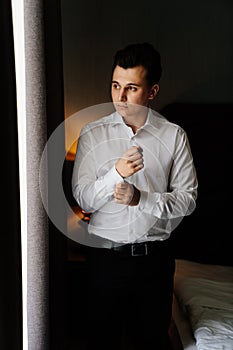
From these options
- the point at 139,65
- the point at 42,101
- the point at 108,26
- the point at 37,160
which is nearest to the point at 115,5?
the point at 108,26

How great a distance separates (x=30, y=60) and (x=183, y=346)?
28.2 inches

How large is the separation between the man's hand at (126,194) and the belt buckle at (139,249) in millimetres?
98

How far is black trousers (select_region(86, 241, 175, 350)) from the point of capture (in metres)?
0.85

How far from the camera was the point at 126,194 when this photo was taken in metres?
0.80

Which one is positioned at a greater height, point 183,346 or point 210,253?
point 210,253

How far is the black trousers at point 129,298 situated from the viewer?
0.85 m

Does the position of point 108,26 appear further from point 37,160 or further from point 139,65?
point 37,160

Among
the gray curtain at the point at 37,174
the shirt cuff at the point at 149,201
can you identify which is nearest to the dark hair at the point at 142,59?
the gray curtain at the point at 37,174

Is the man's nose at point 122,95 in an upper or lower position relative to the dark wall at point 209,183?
upper

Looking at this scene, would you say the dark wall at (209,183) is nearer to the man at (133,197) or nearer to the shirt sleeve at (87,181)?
the man at (133,197)

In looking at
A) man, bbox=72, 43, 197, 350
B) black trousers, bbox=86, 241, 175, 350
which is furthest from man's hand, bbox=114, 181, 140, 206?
black trousers, bbox=86, 241, 175, 350

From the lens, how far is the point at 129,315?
2.91ft

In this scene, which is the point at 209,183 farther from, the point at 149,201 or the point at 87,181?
the point at 87,181

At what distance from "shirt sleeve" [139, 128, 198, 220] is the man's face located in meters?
0.11
